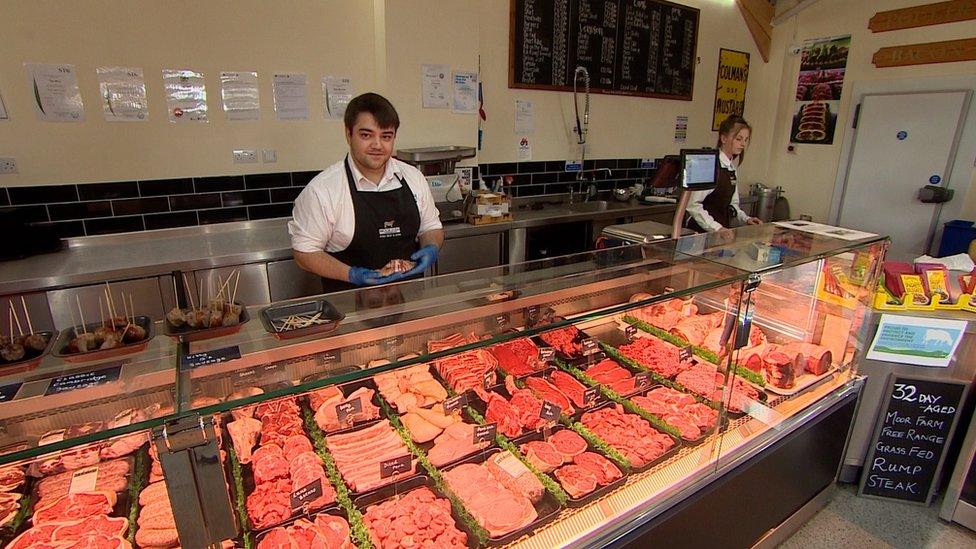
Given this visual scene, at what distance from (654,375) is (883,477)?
1.58 meters

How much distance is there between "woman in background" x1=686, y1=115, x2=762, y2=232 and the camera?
3.97 metres

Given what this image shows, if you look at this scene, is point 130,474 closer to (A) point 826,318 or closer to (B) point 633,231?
(B) point 633,231

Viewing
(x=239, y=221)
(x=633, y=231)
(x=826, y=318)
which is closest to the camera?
(x=826, y=318)

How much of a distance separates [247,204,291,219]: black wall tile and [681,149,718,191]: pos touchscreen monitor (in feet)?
10.2

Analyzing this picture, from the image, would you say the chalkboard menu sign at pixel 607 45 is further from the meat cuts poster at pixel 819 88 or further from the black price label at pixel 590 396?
the black price label at pixel 590 396

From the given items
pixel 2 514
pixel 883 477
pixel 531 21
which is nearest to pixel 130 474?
pixel 2 514

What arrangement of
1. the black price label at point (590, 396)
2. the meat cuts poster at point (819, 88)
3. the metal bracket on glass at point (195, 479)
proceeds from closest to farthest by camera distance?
the metal bracket on glass at point (195, 479) < the black price label at point (590, 396) < the meat cuts poster at point (819, 88)

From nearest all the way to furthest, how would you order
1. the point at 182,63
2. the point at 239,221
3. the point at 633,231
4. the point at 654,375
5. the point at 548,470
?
the point at 548,470
the point at 654,375
the point at 633,231
the point at 182,63
the point at 239,221

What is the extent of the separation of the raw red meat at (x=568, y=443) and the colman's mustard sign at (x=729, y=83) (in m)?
5.98

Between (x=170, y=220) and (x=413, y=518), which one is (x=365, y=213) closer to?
(x=413, y=518)

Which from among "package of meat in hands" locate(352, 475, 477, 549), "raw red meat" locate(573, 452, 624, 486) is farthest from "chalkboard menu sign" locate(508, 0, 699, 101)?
"package of meat in hands" locate(352, 475, 477, 549)

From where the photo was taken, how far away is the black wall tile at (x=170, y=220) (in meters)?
3.68

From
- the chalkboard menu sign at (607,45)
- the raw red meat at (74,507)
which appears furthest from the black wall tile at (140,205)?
the chalkboard menu sign at (607,45)

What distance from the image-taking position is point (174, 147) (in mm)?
3650
